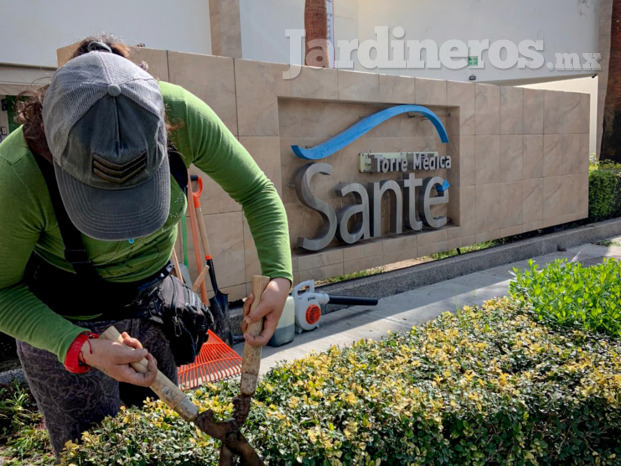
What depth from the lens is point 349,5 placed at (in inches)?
612

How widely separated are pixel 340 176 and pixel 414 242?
4.74 feet

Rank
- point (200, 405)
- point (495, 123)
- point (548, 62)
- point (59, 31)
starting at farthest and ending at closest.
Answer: point (548, 62) → point (59, 31) → point (495, 123) → point (200, 405)

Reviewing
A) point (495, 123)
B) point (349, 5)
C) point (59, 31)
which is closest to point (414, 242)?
point (495, 123)

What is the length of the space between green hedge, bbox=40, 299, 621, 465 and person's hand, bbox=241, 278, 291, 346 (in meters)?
0.50

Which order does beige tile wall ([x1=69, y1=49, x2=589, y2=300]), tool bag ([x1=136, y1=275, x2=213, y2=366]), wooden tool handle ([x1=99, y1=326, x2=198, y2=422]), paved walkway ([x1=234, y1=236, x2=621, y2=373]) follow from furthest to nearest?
beige tile wall ([x1=69, y1=49, x2=589, y2=300])
paved walkway ([x1=234, y1=236, x2=621, y2=373])
tool bag ([x1=136, y1=275, x2=213, y2=366])
wooden tool handle ([x1=99, y1=326, x2=198, y2=422])

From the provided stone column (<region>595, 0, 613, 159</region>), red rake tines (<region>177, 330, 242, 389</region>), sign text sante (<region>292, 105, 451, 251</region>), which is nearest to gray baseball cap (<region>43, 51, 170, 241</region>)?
red rake tines (<region>177, 330, 242, 389</region>)

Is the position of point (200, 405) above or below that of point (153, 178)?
below

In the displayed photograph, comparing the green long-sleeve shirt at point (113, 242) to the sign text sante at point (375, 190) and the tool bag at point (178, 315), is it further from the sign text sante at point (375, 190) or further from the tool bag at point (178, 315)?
the sign text sante at point (375, 190)

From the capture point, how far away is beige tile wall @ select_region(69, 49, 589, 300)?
5316mm

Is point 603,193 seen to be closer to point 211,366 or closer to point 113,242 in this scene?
point 211,366

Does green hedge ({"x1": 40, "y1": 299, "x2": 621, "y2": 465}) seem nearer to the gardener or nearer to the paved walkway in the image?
the gardener

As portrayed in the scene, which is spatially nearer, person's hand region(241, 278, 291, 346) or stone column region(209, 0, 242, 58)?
person's hand region(241, 278, 291, 346)

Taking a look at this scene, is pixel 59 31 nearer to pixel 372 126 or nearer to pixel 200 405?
pixel 372 126

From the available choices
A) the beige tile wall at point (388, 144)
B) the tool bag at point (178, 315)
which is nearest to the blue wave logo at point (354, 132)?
the beige tile wall at point (388, 144)
